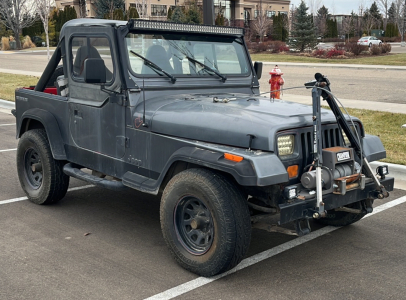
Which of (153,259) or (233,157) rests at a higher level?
(233,157)

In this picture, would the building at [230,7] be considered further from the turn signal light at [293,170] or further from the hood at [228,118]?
the turn signal light at [293,170]

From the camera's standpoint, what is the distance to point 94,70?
4.93m

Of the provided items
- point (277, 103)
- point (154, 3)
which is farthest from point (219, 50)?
point (154, 3)

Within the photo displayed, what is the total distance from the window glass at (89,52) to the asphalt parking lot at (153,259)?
5.16 feet

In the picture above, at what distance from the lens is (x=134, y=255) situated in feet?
15.9

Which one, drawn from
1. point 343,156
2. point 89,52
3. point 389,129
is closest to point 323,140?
point 343,156

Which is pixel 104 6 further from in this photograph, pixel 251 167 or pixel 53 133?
pixel 251 167

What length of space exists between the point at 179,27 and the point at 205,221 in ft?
7.05

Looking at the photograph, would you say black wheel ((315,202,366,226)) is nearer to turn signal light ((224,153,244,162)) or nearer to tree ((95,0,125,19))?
turn signal light ((224,153,244,162))

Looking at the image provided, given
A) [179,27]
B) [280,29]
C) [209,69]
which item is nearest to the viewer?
[179,27]

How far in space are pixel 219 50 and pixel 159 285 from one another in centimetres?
266

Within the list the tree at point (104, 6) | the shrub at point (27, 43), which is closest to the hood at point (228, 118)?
the tree at point (104, 6)

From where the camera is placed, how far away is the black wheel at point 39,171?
604 centimetres

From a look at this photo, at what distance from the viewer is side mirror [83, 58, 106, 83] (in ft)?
16.1
